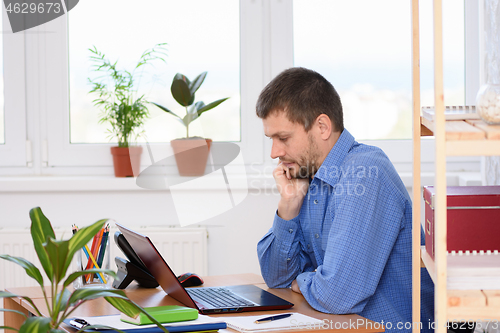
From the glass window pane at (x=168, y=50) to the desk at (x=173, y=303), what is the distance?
112cm

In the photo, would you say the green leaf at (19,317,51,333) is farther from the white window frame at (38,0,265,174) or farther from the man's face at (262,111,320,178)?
the white window frame at (38,0,265,174)

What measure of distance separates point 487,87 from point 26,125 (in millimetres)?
2270

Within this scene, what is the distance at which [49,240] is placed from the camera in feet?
2.84

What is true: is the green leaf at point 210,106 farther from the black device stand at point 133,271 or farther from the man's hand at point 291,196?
the black device stand at point 133,271

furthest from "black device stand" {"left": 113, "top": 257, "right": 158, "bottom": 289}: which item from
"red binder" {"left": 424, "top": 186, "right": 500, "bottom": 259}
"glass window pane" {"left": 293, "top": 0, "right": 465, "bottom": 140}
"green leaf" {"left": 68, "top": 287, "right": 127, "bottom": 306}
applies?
"glass window pane" {"left": 293, "top": 0, "right": 465, "bottom": 140}

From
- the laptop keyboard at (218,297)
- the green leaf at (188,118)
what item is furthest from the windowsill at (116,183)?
the laptop keyboard at (218,297)

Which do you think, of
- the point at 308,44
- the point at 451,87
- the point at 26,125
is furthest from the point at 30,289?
the point at 451,87

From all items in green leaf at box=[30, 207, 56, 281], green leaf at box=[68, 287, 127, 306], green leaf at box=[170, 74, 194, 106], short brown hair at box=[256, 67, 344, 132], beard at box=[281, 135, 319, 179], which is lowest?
green leaf at box=[68, 287, 127, 306]

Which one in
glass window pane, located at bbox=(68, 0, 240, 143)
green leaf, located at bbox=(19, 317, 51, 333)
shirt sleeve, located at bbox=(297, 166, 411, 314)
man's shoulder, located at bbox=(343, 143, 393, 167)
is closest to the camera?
green leaf, located at bbox=(19, 317, 51, 333)

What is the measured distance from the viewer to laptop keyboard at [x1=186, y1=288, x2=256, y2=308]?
1364mm

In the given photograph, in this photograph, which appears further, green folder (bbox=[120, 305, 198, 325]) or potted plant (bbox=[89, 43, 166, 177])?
potted plant (bbox=[89, 43, 166, 177])

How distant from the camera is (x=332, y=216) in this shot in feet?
5.02

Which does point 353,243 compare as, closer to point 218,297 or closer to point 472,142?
point 218,297

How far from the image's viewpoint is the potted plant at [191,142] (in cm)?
245
